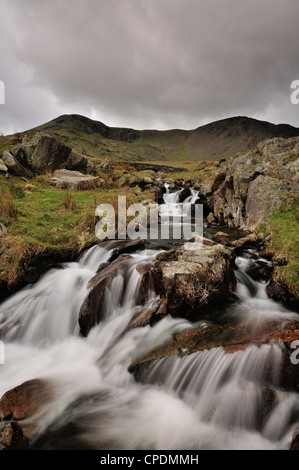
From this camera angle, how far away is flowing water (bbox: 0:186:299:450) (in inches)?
138

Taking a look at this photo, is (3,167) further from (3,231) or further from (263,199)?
(263,199)

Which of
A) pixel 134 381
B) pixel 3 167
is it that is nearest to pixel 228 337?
pixel 134 381

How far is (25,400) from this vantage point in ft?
12.9

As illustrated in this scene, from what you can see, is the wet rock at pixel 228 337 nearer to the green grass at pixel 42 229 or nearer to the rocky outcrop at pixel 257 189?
the green grass at pixel 42 229

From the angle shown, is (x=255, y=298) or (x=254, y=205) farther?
(x=254, y=205)

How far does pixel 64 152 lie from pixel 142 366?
22133mm

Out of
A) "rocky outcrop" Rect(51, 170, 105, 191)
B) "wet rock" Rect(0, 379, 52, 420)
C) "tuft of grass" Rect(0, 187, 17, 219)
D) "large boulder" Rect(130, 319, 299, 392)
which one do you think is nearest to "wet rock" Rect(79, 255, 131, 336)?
"wet rock" Rect(0, 379, 52, 420)

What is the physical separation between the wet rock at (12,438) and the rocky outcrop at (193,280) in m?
3.52

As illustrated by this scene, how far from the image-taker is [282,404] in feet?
11.6

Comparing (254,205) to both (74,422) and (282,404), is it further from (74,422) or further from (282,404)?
(74,422)

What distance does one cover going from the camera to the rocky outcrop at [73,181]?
59.5ft

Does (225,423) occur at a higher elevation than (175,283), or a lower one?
lower
